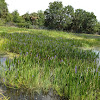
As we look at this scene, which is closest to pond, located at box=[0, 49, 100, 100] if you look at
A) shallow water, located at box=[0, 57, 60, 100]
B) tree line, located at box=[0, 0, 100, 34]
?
shallow water, located at box=[0, 57, 60, 100]

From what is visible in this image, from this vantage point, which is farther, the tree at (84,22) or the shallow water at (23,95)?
the tree at (84,22)

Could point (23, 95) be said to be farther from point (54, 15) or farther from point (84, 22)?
point (84, 22)

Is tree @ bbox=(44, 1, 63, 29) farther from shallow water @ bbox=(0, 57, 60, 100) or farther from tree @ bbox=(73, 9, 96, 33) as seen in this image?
shallow water @ bbox=(0, 57, 60, 100)

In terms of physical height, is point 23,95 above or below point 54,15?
below

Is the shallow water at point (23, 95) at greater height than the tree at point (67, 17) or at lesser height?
lesser

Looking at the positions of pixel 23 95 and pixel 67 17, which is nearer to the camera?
pixel 23 95

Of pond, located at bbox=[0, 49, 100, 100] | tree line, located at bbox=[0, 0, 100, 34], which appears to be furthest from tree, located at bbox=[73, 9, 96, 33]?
pond, located at bbox=[0, 49, 100, 100]

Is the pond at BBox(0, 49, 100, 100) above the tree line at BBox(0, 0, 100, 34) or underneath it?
underneath

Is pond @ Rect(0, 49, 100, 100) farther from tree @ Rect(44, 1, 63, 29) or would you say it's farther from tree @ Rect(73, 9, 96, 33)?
tree @ Rect(73, 9, 96, 33)

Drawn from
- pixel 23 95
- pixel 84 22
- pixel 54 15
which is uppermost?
pixel 54 15

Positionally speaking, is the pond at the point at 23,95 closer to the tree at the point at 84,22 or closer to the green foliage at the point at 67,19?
the green foliage at the point at 67,19

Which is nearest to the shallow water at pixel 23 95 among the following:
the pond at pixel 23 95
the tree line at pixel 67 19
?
the pond at pixel 23 95

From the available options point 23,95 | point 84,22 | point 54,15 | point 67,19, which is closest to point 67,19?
point 67,19

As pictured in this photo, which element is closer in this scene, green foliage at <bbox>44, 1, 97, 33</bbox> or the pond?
the pond
